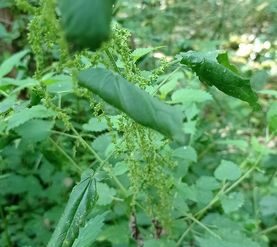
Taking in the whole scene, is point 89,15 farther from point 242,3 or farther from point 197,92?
point 242,3

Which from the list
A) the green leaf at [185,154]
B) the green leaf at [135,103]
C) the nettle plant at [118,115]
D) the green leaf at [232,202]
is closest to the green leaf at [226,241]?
the nettle plant at [118,115]

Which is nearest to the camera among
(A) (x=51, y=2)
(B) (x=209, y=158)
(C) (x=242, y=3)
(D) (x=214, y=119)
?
(A) (x=51, y=2)

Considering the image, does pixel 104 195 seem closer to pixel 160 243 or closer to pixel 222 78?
pixel 160 243

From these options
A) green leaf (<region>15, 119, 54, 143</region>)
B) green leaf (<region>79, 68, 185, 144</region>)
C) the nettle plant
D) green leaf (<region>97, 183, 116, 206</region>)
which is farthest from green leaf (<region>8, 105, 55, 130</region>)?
green leaf (<region>79, 68, 185, 144</region>)

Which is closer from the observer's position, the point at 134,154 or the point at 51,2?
the point at 51,2

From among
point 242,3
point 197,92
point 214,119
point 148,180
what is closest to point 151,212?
point 148,180

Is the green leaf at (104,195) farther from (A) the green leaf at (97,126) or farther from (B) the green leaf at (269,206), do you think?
(B) the green leaf at (269,206)

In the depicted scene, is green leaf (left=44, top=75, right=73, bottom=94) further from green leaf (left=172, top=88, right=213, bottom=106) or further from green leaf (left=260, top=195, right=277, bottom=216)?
green leaf (left=260, top=195, right=277, bottom=216)
